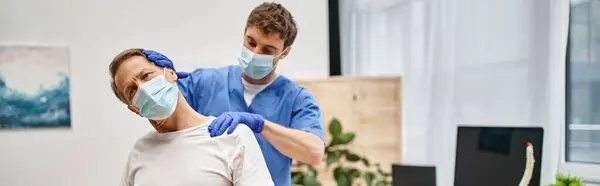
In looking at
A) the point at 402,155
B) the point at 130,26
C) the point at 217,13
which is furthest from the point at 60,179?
the point at 402,155

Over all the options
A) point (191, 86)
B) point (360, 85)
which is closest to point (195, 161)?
point (191, 86)

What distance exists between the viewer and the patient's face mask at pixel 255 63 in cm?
159

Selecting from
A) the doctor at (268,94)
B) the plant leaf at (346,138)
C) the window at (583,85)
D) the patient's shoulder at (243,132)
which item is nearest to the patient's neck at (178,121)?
the patient's shoulder at (243,132)

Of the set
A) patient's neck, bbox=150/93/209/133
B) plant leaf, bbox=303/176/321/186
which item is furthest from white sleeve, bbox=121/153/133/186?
plant leaf, bbox=303/176/321/186

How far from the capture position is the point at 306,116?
1642 millimetres

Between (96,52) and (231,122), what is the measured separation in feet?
5.61

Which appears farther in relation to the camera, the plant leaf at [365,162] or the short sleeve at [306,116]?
the plant leaf at [365,162]

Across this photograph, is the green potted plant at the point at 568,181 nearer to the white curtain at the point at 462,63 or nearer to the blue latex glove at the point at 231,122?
the white curtain at the point at 462,63

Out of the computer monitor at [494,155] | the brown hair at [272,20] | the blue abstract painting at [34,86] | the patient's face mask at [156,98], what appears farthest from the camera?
the blue abstract painting at [34,86]

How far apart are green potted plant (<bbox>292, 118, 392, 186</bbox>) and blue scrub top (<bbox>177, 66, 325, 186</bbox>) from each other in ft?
2.83

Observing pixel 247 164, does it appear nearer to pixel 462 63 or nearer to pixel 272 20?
pixel 272 20

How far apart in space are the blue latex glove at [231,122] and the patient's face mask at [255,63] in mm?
262

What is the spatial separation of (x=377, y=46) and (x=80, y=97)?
171 centimetres

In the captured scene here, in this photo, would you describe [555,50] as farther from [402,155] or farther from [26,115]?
[26,115]
